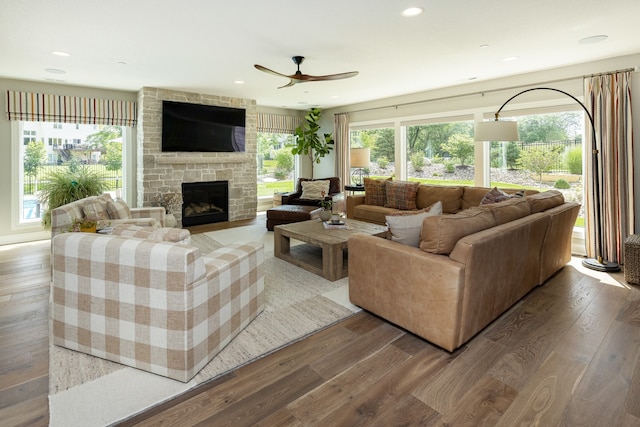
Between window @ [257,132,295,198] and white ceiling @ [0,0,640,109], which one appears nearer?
white ceiling @ [0,0,640,109]

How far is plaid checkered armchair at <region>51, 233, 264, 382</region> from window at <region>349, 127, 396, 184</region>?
5.47m

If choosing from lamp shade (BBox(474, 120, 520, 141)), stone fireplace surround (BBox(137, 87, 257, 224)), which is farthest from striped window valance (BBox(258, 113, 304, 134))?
lamp shade (BBox(474, 120, 520, 141))

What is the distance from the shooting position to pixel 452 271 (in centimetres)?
219

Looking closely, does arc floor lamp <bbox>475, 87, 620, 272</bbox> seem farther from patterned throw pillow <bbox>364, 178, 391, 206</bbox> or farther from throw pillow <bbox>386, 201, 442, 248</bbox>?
throw pillow <bbox>386, 201, 442, 248</bbox>

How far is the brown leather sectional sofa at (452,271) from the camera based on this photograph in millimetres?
2246

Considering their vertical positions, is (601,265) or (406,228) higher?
(406,228)

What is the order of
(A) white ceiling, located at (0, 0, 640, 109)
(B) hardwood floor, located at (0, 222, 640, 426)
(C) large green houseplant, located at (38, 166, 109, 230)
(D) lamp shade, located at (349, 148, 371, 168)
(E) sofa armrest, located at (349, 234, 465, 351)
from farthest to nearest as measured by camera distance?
(D) lamp shade, located at (349, 148, 371, 168), (C) large green houseplant, located at (38, 166, 109, 230), (A) white ceiling, located at (0, 0, 640, 109), (E) sofa armrest, located at (349, 234, 465, 351), (B) hardwood floor, located at (0, 222, 640, 426)

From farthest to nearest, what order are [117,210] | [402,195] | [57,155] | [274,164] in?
1. [274,164]
2. [57,155]
3. [402,195]
4. [117,210]

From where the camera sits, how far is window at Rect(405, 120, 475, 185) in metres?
5.93

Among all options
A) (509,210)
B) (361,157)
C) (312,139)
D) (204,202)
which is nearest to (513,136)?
(509,210)

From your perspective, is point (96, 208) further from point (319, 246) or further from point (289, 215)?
point (289, 215)

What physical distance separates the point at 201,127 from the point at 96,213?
3.27 m

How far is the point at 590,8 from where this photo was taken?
2.83 meters

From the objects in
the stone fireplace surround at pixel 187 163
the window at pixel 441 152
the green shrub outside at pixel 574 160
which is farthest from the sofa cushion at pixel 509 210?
the stone fireplace surround at pixel 187 163
